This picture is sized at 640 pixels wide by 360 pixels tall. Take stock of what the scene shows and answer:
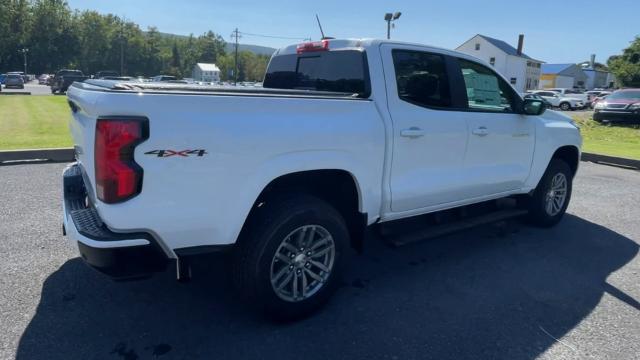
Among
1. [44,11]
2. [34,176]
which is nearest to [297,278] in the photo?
[34,176]

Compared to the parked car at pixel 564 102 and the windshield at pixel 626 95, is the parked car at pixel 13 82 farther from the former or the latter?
the windshield at pixel 626 95

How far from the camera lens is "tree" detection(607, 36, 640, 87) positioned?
39250 millimetres

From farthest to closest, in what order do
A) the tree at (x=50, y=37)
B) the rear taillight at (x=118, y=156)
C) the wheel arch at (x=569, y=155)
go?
the tree at (x=50, y=37)
the wheel arch at (x=569, y=155)
the rear taillight at (x=118, y=156)

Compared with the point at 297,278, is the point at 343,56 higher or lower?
higher

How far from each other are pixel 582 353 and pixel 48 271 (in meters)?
3.98

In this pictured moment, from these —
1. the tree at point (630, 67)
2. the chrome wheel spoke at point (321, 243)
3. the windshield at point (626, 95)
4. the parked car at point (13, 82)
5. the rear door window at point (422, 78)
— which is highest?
the tree at point (630, 67)

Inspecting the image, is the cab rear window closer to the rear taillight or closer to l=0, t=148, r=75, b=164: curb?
the rear taillight

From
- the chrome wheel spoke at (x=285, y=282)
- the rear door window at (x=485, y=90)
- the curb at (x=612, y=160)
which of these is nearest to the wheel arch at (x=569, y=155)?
the rear door window at (x=485, y=90)

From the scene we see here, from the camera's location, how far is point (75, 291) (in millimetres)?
3539

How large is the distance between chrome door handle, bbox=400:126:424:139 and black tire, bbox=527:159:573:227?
236 cm

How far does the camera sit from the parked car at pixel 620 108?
57.5 feet

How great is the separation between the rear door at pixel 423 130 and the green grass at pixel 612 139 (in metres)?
8.50

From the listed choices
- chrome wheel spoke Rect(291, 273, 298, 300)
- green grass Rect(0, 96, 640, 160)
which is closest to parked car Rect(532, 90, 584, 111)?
green grass Rect(0, 96, 640, 160)

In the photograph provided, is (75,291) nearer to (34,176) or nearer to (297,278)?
(297,278)
